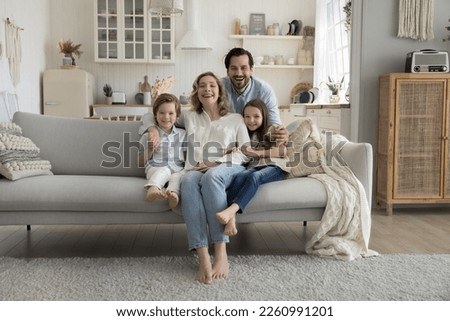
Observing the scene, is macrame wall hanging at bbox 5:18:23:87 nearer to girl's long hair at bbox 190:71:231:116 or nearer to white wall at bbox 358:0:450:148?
girl's long hair at bbox 190:71:231:116

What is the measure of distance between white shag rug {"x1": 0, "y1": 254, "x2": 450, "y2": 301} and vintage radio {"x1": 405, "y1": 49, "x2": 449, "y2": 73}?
194 cm

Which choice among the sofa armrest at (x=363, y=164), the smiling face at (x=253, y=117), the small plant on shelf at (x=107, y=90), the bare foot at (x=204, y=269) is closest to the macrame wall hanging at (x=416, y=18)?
the sofa armrest at (x=363, y=164)

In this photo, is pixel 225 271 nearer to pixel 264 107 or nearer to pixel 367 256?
pixel 367 256

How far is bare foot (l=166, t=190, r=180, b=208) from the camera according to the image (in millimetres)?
2611

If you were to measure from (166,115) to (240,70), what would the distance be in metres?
0.60

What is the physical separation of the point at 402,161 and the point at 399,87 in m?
0.63

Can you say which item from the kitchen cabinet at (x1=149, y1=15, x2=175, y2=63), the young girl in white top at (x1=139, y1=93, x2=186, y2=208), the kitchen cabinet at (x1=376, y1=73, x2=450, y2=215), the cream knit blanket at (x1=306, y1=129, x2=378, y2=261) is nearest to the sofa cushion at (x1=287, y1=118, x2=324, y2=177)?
the cream knit blanket at (x1=306, y1=129, x2=378, y2=261)

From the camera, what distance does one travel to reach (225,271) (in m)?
2.50

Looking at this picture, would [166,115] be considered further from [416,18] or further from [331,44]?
[331,44]

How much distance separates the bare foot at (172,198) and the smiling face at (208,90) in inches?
27.7

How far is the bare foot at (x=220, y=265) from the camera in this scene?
2473mm

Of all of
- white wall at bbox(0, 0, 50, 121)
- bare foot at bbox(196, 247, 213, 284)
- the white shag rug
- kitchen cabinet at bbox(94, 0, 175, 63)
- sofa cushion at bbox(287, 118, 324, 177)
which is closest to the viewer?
the white shag rug

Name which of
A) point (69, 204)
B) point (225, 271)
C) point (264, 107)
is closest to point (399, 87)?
point (264, 107)

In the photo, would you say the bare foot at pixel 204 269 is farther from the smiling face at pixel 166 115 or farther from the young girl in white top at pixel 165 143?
the smiling face at pixel 166 115
